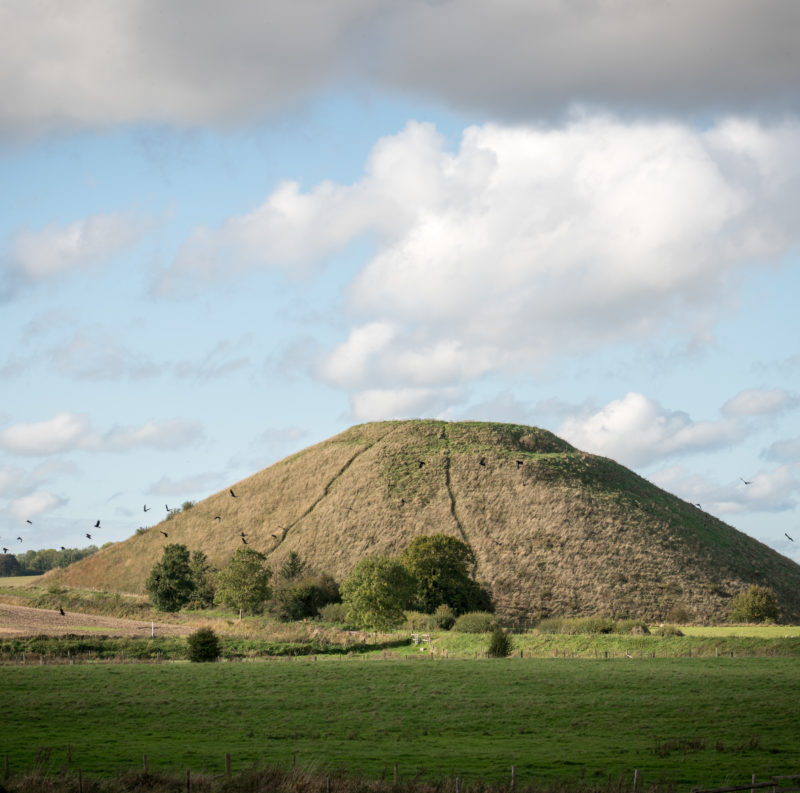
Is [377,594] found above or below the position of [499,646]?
above

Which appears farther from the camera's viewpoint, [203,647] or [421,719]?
[203,647]

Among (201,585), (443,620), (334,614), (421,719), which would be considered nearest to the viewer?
(421,719)

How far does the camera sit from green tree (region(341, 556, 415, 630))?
297ft

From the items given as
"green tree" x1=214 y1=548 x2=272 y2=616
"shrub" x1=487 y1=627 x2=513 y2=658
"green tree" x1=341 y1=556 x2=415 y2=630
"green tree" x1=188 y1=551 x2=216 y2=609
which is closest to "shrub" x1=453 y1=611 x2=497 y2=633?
"green tree" x1=341 y1=556 x2=415 y2=630

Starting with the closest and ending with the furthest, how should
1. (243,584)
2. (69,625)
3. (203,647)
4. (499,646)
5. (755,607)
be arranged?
(203,647)
(499,646)
(69,625)
(755,607)
(243,584)

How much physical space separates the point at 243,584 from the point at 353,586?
15503 millimetres

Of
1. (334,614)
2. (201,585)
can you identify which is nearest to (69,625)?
(201,585)

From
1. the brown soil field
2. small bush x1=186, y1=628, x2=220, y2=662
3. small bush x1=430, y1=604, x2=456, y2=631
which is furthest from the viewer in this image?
small bush x1=430, y1=604, x2=456, y2=631

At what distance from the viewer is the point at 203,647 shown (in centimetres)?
7112

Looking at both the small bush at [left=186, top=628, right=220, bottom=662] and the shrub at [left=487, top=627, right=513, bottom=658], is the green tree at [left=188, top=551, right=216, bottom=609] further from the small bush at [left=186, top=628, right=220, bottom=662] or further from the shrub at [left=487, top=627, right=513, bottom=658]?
the shrub at [left=487, top=627, right=513, bottom=658]

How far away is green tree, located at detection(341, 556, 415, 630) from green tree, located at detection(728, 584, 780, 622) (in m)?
37.2

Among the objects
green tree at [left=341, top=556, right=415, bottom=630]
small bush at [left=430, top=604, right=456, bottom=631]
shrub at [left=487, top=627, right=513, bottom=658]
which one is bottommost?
shrub at [left=487, top=627, right=513, bottom=658]

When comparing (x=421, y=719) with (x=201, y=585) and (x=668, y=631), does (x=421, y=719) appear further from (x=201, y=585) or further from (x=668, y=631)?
(x=201, y=585)

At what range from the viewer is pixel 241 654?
75500mm
